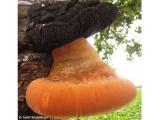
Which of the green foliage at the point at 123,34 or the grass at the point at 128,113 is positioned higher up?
the green foliage at the point at 123,34

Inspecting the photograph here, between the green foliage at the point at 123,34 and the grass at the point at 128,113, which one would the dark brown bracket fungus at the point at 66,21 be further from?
the grass at the point at 128,113

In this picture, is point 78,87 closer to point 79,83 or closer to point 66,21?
point 79,83

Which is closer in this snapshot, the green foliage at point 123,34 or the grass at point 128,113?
the grass at point 128,113

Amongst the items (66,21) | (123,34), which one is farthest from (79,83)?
(123,34)

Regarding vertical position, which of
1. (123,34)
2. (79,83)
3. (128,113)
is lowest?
(128,113)

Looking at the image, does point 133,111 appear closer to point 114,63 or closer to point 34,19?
point 114,63

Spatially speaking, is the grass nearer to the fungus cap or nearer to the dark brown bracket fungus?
the fungus cap

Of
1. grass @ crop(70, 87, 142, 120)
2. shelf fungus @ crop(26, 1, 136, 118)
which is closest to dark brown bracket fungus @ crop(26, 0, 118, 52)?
shelf fungus @ crop(26, 1, 136, 118)

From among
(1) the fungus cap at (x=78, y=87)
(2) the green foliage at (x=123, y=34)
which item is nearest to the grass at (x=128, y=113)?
(1) the fungus cap at (x=78, y=87)
